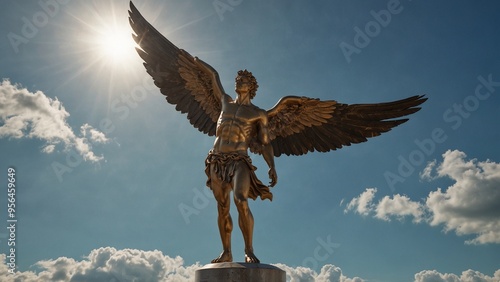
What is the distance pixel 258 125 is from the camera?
29.9 feet

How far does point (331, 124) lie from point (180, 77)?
362 cm

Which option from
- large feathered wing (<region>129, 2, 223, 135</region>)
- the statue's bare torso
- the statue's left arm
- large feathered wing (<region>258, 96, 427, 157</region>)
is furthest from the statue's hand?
large feathered wing (<region>129, 2, 223, 135</region>)

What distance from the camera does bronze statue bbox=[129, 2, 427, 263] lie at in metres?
8.66

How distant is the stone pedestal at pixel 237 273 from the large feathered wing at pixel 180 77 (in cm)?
358

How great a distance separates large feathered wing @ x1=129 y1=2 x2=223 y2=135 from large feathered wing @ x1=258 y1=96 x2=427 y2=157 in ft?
4.78

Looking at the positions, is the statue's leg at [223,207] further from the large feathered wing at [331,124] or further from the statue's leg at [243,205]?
the large feathered wing at [331,124]

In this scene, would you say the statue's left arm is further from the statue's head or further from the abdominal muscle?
the statue's head

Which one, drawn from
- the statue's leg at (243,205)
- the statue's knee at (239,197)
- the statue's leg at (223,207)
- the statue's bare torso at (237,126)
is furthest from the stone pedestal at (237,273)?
the statue's bare torso at (237,126)

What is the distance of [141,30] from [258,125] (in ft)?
14.4

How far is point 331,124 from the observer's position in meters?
10.3

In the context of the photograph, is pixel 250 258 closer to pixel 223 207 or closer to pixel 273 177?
pixel 223 207

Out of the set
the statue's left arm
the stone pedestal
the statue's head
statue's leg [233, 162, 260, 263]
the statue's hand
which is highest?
the statue's head

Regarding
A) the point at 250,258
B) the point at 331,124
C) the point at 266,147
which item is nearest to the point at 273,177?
the point at 266,147

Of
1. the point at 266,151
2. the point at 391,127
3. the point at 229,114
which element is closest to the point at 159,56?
the point at 229,114
